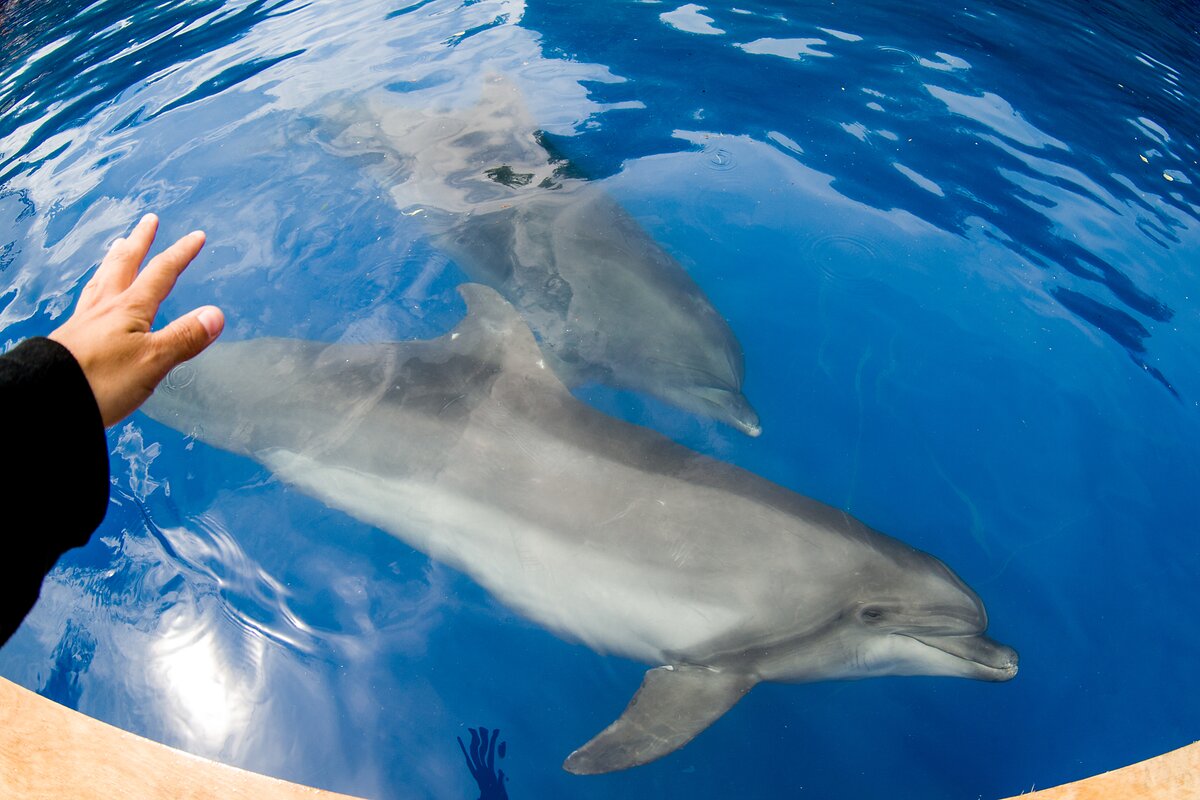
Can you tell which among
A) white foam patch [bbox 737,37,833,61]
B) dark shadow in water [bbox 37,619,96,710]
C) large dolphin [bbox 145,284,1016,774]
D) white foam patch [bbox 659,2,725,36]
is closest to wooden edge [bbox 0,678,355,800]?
dark shadow in water [bbox 37,619,96,710]

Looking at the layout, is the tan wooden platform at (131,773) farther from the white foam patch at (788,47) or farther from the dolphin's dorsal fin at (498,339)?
the white foam patch at (788,47)

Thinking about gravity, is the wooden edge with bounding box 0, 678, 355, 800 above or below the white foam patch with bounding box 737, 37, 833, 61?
above

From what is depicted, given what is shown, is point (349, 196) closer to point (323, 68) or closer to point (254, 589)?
point (323, 68)

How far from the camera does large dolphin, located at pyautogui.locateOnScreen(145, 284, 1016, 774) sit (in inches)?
149

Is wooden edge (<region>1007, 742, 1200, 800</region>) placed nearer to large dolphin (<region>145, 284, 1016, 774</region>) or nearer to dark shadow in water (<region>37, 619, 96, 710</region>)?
large dolphin (<region>145, 284, 1016, 774</region>)

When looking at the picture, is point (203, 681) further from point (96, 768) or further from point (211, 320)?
point (211, 320)

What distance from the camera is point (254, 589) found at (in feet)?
14.5

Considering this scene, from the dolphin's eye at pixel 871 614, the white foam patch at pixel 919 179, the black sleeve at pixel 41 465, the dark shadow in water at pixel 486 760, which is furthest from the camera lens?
the white foam patch at pixel 919 179

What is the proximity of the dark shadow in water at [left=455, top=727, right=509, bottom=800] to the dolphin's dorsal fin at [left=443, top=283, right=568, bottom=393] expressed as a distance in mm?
1877

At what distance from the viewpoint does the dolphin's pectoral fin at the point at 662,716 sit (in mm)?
3510

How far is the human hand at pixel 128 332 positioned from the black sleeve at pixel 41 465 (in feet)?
0.37

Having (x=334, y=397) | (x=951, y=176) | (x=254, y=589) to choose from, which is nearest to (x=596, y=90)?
(x=951, y=176)

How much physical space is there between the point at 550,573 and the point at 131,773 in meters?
1.96

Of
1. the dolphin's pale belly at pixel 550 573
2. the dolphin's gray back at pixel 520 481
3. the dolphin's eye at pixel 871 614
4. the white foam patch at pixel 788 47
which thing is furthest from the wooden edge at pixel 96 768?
the white foam patch at pixel 788 47
